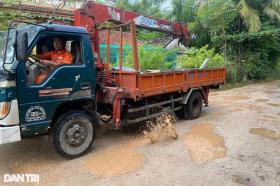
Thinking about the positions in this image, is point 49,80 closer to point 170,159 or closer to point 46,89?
point 46,89

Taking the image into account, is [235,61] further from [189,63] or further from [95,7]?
[95,7]

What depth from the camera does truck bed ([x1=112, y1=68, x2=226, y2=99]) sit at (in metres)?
6.45

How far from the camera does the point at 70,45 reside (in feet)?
18.9

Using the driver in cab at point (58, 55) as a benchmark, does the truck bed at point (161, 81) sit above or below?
below

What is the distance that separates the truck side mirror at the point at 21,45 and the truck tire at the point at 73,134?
1316 millimetres

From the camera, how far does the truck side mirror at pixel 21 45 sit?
183 inches

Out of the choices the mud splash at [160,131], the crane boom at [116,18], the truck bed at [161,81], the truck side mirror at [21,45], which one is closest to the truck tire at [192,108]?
the truck bed at [161,81]

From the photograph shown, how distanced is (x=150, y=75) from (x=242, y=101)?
603 cm

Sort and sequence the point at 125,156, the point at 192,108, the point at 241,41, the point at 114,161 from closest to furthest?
the point at 114,161 < the point at 125,156 < the point at 192,108 < the point at 241,41

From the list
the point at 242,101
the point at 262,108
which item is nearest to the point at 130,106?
the point at 262,108

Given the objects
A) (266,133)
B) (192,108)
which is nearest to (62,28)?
(192,108)

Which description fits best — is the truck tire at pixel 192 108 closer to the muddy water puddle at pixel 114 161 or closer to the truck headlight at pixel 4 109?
the muddy water puddle at pixel 114 161

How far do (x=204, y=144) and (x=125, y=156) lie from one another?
170 centimetres

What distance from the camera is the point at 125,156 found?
5816mm
